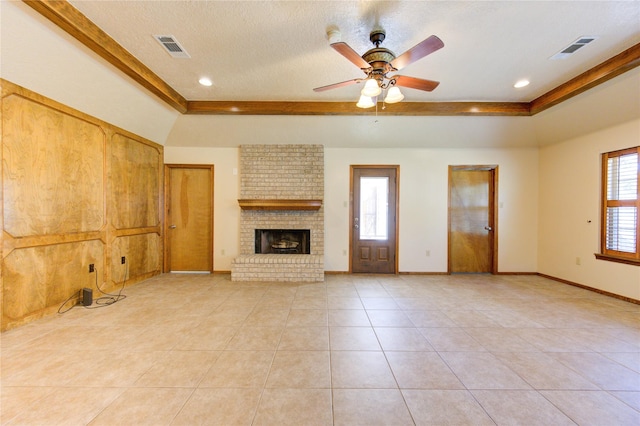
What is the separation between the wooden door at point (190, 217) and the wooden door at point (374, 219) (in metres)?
3.02

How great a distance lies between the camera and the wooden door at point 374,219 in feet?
16.5

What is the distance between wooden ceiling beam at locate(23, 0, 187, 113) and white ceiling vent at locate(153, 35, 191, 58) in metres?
0.51

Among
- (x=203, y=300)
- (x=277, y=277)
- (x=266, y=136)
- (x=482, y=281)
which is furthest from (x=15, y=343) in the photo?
(x=482, y=281)

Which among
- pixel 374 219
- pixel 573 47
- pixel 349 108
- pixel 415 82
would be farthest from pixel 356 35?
pixel 374 219

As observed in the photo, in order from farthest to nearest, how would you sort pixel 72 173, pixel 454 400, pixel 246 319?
1. pixel 72 173
2. pixel 246 319
3. pixel 454 400

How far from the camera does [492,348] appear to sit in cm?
226

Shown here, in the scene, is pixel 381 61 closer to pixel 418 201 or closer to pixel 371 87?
pixel 371 87

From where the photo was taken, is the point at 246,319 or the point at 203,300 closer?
the point at 246,319

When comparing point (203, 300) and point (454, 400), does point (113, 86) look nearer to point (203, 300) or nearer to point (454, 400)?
point (203, 300)

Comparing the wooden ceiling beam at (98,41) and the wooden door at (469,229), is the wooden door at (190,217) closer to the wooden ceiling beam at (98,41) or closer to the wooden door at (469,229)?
the wooden ceiling beam at (98,41)

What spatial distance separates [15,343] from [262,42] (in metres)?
3.80

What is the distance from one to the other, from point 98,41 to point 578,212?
7.19m

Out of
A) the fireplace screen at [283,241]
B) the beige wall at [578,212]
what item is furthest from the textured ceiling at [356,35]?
the fireplace screen at [283,241]

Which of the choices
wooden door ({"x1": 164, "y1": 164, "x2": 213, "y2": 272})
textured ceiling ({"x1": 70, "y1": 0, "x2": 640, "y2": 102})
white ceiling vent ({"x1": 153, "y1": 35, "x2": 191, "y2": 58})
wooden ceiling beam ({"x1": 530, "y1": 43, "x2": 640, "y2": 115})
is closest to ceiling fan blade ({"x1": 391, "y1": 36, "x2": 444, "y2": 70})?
textured ceiling ({"x1": 70, "y1": 0, "x2": 640, "y2": 102})
